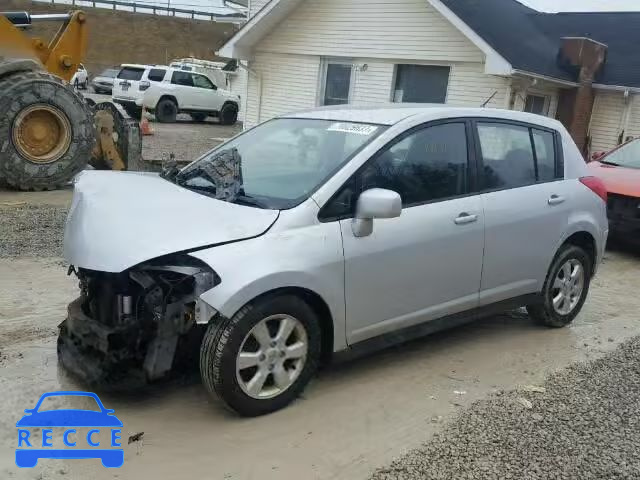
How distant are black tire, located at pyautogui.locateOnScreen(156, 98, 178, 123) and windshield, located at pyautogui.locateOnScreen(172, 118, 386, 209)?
60.5 ft

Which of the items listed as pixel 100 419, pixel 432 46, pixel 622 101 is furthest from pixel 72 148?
pixel 622 101

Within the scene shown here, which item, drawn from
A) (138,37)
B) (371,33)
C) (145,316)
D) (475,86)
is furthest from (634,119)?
(138,37)

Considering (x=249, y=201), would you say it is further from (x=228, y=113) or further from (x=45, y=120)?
(x=228, y=113)

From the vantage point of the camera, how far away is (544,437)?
3445mm

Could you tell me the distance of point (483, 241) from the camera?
14.2ft

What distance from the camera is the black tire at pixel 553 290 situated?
503 centimetres

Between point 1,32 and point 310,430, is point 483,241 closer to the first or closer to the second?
point 310,430

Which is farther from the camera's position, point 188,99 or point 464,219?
point 188,99

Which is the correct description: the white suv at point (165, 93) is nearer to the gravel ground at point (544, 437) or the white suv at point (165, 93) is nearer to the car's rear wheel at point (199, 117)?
the car's rear wheel at point (199, 117)

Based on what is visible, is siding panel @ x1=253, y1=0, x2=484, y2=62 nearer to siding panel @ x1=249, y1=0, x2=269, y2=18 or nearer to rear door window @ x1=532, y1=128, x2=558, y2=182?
siding panel @ x1=249, y1=0, x2=269, y2=18

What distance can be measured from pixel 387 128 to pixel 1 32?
7.43 meters

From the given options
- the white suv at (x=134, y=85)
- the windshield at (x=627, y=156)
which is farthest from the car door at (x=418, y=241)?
the white suv at (x=134, y=85)

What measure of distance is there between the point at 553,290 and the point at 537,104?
9.91m

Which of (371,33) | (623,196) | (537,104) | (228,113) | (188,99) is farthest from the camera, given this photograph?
(228,113)
